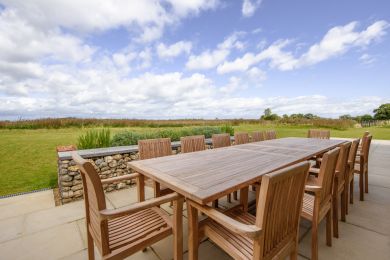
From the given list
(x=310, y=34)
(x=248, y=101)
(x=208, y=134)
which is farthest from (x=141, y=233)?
(x=248, y=101)

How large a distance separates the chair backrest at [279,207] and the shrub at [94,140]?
4042mm

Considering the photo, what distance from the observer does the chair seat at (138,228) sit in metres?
1.25

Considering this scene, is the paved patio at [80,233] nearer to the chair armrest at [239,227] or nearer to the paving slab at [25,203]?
the paving slab at [25,203]

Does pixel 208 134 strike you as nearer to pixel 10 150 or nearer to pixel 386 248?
pixel 386 248

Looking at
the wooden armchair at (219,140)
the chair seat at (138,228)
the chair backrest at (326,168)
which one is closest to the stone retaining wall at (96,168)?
the wooden armchair at (219,140)

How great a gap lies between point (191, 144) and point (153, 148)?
2.27 ft

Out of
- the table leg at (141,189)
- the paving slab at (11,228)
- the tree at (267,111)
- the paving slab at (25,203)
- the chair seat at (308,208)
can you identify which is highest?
the tree at (267,111)

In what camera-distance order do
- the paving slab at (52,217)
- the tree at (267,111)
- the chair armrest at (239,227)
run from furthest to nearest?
the tree at (267,111), the paving slab at (52,217), the chair armrest at (239,227)

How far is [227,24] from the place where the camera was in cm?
754

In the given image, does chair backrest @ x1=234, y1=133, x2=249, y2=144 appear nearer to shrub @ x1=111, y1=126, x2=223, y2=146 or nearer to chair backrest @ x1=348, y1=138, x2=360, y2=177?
chair backrest @ x1=348, y1=138, x2=360, y2=177

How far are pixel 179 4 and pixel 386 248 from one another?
603 cm

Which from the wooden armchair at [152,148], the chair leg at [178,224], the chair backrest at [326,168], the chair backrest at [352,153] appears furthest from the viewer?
the wooden armchair at [152,148]

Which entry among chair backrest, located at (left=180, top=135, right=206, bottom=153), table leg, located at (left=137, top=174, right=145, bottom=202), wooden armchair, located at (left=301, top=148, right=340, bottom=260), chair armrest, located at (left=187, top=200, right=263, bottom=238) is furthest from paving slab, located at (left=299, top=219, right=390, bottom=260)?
chair backrest, located at (left=180, top=135, right=206, bottom=153)

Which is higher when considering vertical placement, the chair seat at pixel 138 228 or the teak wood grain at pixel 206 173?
the teak wood grain at pixel 206 173
